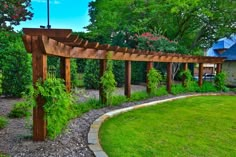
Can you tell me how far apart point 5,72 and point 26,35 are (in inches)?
195

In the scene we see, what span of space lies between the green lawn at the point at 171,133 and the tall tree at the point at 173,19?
809 cm

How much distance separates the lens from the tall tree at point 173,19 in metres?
14.5

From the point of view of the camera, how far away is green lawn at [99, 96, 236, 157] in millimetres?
4148

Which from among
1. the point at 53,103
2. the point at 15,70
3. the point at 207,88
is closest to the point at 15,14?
the point at 15,70

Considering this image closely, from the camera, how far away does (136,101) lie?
8602mm

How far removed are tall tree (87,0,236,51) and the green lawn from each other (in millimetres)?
8086

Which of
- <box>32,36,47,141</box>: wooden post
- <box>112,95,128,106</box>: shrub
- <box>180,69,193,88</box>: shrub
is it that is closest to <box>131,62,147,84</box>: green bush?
<box>180,69,193,88</box>: shrub

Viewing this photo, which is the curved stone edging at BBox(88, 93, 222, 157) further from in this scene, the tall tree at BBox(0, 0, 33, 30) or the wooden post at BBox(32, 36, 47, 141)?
the tall tree at BBox(0, 0, 33, 30)

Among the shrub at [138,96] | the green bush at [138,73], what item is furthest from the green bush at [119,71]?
the shrub at [138,96]

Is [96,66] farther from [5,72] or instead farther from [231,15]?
[231,15]

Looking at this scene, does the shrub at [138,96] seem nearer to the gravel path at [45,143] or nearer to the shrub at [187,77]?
the shrub at [187,77]

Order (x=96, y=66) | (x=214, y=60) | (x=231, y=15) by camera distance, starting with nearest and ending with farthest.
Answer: (x=96, y=66) → (x=214, y=60) → (x=231, y=15)

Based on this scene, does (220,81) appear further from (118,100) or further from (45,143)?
(45,143)

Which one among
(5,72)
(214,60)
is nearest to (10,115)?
(5,72)
